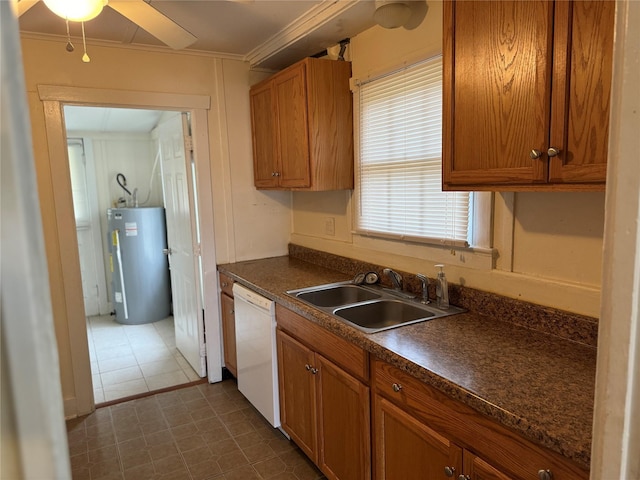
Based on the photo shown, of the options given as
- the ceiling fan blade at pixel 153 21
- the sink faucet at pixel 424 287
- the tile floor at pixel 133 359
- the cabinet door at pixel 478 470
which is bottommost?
the tile floor at pixel 133 359

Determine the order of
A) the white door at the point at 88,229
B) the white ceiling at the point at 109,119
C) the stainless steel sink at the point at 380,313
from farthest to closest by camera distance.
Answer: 1. the white door at the point at 88,229
2. the white ceiling at the point at 109,119
3. the stainless steel sink at the point at 380,313

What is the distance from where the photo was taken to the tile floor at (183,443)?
7.34 ft

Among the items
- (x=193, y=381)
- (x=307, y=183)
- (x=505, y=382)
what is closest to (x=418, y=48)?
(x=307, y=183)

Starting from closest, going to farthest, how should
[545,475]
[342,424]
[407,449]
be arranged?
[545,475]
[407,449]
[342,424]

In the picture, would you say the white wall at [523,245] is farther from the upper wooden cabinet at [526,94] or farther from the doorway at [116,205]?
the doorway at [116,205]

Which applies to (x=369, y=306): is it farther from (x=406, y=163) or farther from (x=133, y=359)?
(x=133, y=359)

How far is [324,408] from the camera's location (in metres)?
1.98

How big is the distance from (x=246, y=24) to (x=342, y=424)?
2195 millimetres

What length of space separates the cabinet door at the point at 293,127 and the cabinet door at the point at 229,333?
951 mm

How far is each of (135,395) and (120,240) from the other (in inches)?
81.9

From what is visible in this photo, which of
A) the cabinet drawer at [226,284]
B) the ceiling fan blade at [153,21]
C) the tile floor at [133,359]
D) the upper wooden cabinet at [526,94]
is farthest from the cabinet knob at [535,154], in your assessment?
the tile floor at [133,359]

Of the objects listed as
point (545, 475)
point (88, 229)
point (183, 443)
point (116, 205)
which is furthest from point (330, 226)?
point (88, 229)

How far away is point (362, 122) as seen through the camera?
253 centimetres

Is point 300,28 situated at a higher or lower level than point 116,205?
higher
